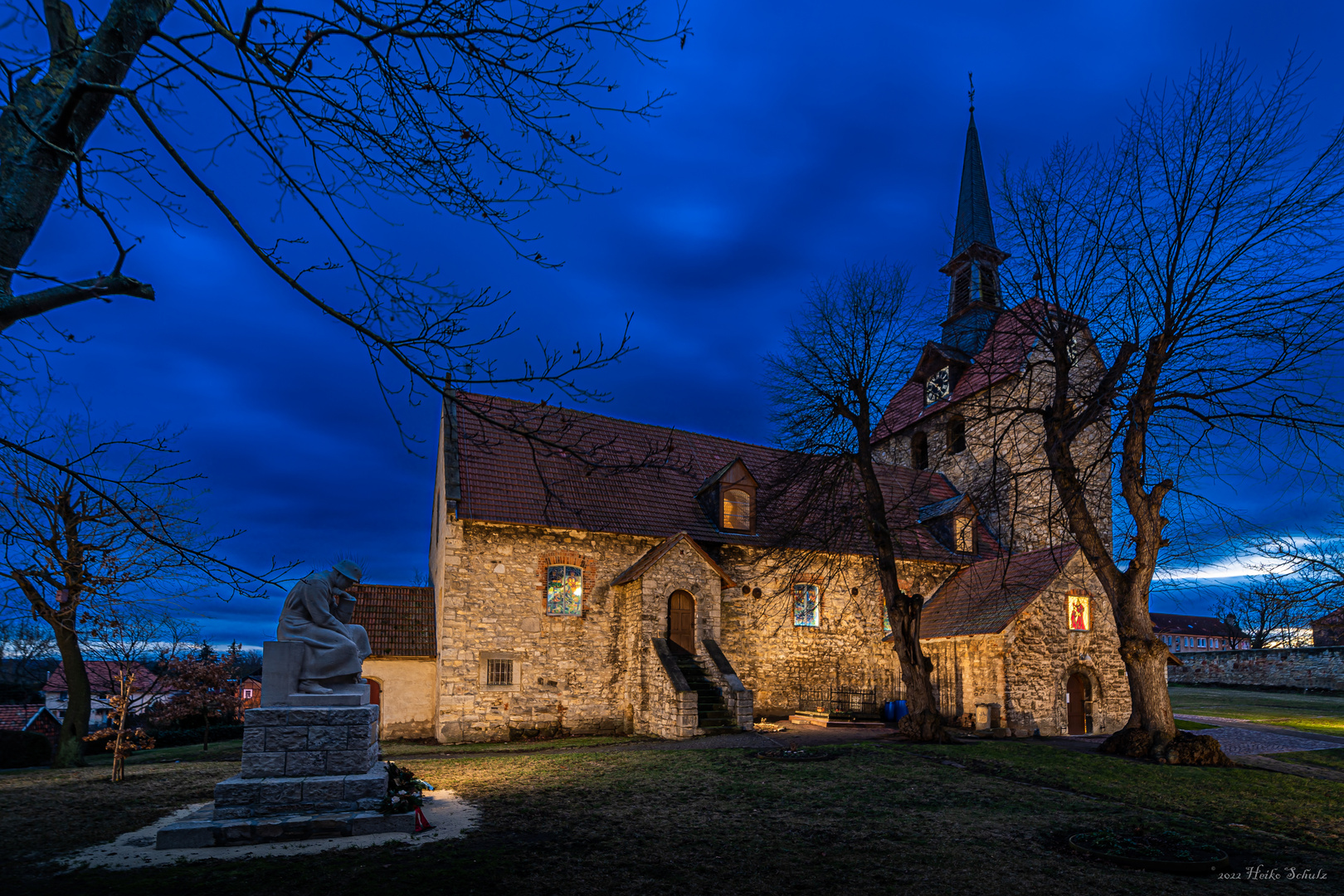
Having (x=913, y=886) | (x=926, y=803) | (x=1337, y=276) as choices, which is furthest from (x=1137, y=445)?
(x=913, y=886)

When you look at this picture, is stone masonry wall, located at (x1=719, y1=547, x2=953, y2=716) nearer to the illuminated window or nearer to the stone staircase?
the illuminated window

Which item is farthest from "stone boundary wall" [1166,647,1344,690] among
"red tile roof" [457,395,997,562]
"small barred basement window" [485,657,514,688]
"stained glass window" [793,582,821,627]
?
"small barred basement window" [485,657,514,688]

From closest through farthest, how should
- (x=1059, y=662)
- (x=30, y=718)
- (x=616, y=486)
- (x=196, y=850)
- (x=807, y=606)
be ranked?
(x=196, y=850) < (x=1059, y=662) < (x=616, y=486) < (x=807, y=606) < (x=30, y=718)

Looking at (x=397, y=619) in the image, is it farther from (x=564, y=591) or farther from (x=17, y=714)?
(x=17, y=714)

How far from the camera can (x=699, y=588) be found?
62.6 feet

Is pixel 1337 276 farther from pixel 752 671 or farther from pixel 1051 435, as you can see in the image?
pixel 752 671

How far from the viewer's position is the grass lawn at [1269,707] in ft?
73.4

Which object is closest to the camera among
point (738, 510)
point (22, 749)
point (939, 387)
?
point (22, 749)

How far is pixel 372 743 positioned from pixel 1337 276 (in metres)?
14.0

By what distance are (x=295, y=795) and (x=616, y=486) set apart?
14.7m

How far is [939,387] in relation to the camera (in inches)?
1110

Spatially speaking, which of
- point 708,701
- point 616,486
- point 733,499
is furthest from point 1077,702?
point 616,486

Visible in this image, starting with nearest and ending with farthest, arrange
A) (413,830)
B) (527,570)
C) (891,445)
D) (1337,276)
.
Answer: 1. (413,830)
2. (1337,276)
3. (527,570)
4. (891,445)

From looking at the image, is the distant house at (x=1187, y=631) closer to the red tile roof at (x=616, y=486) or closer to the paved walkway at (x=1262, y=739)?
the paved walkway at (x=1262, y=739)
